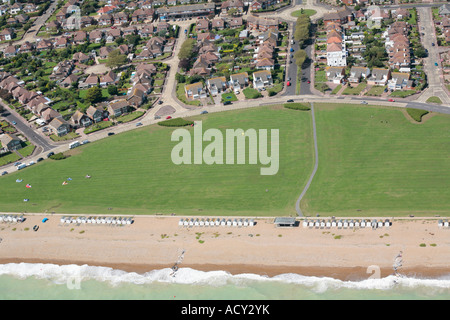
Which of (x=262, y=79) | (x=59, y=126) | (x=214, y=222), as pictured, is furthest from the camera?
(x=262, y=79)

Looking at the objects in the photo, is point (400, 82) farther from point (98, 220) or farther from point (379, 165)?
point (98, 220)

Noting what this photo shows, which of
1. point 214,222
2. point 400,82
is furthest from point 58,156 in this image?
point 400,82

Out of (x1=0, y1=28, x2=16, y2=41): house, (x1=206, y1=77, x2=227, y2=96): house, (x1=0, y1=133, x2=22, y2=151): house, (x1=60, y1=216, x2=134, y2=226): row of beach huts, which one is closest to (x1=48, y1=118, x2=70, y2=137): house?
(x1=0, y1=133, x2=22, y2=151): house

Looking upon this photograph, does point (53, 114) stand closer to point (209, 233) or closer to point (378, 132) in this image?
point (209, 233)

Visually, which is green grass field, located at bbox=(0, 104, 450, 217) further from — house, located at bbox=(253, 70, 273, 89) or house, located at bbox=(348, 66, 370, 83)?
house, located at bbox=(253, 70, 273, 89)

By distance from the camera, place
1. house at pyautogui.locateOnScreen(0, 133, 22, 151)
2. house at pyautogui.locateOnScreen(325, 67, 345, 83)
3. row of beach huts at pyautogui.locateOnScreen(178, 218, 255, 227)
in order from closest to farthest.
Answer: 1. row of beach huts at pyautogui.locateOnScreen(178, 218, 255, 227)
2. house at pyautogui.locateOnScreen(0, 133, 22, 151)
3. house at pyautogui.locateOnScreen(325, 67, 345, 83)

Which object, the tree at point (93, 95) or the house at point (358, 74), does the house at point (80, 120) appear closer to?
the tree at point (93, 95)
